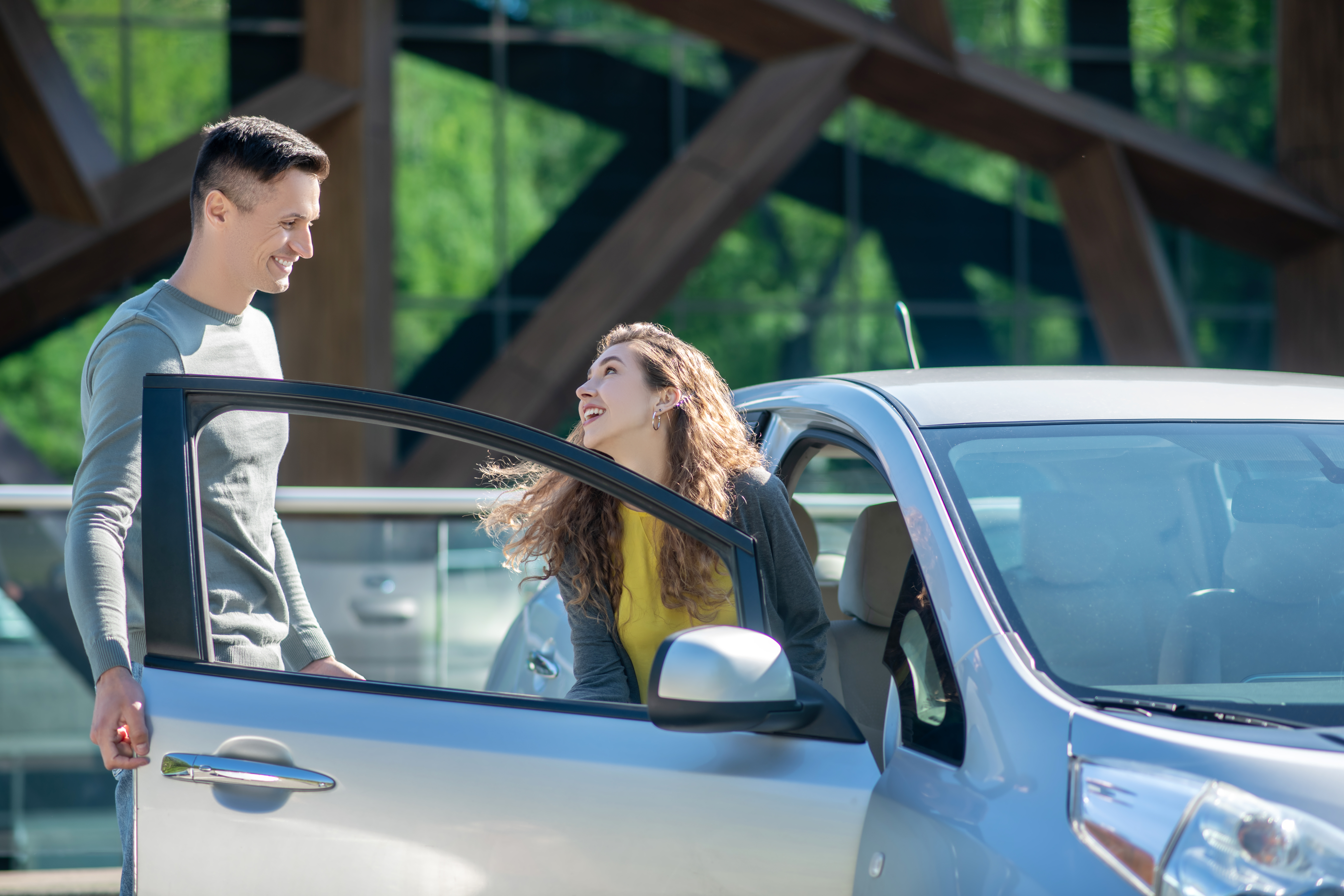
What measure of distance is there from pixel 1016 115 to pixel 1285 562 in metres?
8.97

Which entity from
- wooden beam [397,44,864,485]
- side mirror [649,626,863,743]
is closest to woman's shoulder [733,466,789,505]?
side mirror [649,626,863,743]

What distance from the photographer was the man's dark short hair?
84.6 inches

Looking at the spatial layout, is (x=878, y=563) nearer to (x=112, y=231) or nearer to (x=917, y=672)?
(x=917, y=672)

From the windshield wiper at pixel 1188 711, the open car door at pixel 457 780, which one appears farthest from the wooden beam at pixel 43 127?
the windshield wiper at pixel 1188 711

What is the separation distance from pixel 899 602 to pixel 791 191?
15568 millimetres

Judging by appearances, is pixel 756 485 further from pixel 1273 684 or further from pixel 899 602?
pixel 1273 684

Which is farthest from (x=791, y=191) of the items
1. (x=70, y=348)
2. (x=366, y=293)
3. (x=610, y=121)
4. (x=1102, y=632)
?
(x=1102, y=632)

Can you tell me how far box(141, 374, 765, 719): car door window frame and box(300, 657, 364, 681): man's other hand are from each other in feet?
0.52

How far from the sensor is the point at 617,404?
102 inches

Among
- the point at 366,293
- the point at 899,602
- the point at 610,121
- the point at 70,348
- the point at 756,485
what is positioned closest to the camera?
the point at 899,602

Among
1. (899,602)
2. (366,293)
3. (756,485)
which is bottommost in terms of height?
(899,602)

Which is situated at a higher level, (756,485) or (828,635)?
(756,485)

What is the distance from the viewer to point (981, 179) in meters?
17.6

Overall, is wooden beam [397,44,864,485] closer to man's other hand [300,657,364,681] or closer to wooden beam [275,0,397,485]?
wooden beam [275,0,397,485]
